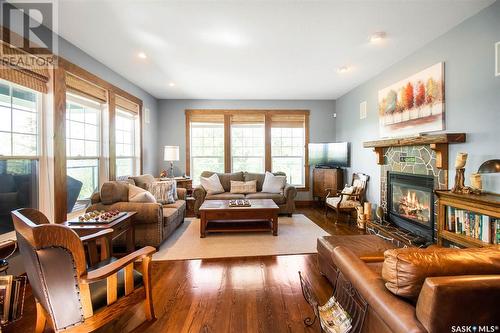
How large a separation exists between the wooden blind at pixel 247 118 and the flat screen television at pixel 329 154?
1.45 meters

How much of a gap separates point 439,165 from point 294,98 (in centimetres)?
366

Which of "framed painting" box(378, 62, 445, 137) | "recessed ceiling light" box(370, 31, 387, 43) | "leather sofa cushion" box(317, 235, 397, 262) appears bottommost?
"leather sofa cushion" box(317, 235, 397, 262)

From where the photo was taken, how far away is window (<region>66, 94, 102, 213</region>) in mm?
3131

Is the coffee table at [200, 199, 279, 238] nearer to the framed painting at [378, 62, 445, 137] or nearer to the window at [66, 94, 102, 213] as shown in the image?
the window at [66, 94, 102, 213]

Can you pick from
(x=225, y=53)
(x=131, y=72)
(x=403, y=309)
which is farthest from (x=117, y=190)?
(x=403, y=309)

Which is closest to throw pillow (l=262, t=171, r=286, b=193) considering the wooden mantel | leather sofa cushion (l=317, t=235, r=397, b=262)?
the wooden mantel

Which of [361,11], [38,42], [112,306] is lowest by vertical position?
[112,306]

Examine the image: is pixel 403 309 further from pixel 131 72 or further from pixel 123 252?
pixel 131 72

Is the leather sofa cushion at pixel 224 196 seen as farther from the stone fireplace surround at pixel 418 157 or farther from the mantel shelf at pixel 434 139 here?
the mantel shelf at pixel 434 139

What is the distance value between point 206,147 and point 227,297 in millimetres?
4368

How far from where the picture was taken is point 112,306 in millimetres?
1430

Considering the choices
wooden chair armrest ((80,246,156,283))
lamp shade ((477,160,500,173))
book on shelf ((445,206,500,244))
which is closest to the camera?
wooden chair armrest ((80,246,156,283))

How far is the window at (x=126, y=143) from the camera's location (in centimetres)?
428

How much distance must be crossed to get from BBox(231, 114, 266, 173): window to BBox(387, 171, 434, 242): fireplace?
3035 mm
